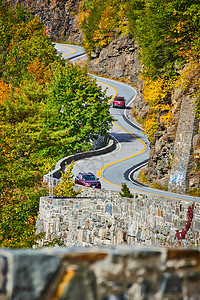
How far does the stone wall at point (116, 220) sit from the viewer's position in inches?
475

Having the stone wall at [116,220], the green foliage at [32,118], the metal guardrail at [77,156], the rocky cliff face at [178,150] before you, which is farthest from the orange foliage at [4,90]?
the stone wall at [116,220]

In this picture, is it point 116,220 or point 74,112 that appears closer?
point 116,220

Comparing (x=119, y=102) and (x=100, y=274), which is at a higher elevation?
(x=100, y=274)

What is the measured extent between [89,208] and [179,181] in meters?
14.7

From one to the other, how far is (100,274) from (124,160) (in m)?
45.0

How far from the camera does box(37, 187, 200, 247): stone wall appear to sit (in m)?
12.1

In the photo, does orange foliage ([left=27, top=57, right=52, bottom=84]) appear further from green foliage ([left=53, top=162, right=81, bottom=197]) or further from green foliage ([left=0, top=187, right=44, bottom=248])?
green foliage ([left=53, top=162, right=81, bottom=197])

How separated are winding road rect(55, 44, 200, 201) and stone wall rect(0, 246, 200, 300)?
22764 mm

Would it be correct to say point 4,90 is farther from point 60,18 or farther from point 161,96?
point 60,18

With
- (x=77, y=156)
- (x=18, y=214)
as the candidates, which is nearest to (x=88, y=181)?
(x=18, y=214)

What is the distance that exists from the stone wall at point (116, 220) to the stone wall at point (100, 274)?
9.19 meters

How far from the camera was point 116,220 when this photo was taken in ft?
49.5

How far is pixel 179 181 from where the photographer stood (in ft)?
97.9

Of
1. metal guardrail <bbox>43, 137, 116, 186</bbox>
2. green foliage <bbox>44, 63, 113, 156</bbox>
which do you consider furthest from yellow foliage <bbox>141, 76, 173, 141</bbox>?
green foliage <bbox>44, 63, 113, 156</bbox>
